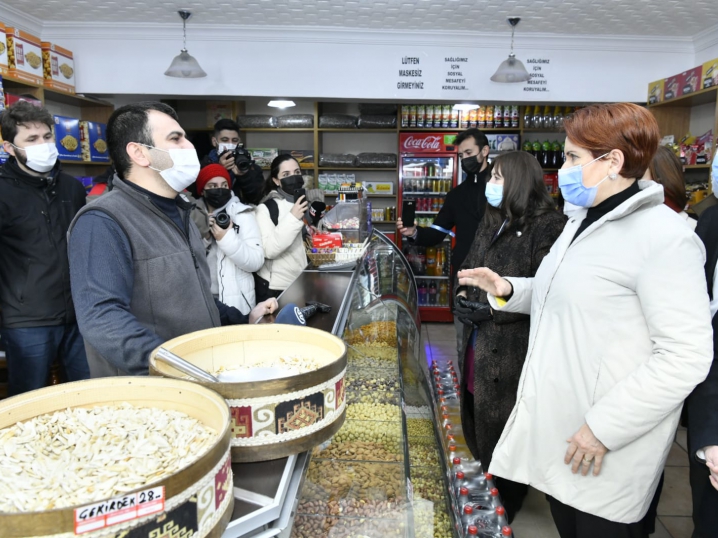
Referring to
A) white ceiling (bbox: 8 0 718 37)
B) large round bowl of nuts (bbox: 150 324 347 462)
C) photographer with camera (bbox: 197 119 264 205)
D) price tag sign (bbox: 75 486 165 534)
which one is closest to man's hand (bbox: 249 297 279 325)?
large round bowl of nuts (bbox: 150 324 347 462)

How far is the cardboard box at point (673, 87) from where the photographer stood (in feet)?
16.1

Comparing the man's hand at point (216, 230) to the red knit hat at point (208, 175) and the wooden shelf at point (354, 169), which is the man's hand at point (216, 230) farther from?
the wooden shelf at point (354, 169)

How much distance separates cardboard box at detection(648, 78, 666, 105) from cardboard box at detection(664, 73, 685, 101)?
0.22ft

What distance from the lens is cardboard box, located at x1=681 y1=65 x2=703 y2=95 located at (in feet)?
15.4

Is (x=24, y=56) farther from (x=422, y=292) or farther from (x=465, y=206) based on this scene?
(x=422, y=292)

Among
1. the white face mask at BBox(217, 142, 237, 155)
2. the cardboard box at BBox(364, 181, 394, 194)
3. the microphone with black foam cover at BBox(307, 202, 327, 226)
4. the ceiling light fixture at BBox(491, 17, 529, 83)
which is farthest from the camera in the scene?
the cardboard box at BBox(364, 181, 394, 194)

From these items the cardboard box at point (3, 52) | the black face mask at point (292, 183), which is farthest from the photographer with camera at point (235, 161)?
the cardboard box at point (3, 52)

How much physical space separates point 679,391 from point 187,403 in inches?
48.2

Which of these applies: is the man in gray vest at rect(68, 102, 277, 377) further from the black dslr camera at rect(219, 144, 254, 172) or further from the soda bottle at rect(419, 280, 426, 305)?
the soda bottle at rect(419, 280, 426, 305)

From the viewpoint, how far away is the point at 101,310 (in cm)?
125

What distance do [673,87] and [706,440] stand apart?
15.7ft

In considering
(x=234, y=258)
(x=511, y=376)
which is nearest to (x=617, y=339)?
(x=511, y=376)

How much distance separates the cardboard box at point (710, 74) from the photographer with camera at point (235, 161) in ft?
13.2

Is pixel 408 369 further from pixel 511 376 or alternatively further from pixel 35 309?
pixel 35 309
